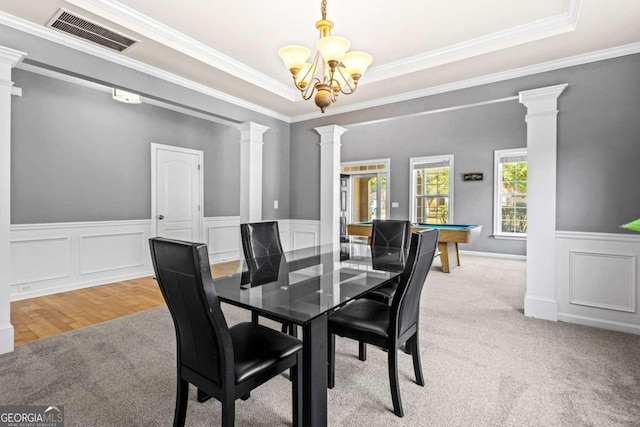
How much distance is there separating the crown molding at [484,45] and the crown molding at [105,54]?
1837 mm

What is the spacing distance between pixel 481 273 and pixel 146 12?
5.44m

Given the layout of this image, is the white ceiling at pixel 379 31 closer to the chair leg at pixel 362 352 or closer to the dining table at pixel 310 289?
the dining table at pixel 310 289

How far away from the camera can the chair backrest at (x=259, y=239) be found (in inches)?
113

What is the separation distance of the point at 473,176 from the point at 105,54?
6.51m

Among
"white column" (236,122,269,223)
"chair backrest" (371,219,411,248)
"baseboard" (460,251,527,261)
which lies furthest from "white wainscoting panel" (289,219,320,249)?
"baseboard" (460,251,527,261)

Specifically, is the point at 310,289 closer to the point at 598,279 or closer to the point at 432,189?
the point at 598,279

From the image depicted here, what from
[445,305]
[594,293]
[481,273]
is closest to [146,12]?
[445,305]

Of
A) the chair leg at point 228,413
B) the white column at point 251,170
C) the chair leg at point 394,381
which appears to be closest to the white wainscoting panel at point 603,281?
the chair leg at point 394,381

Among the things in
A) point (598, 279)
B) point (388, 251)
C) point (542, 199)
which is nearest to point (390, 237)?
point (388, 251)

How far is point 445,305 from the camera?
358 centimetres

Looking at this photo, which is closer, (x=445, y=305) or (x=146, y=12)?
(x=146, y=12)

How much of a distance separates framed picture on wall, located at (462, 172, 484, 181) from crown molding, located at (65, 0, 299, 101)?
4.66 m

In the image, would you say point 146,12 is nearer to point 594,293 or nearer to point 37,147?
point 37,147

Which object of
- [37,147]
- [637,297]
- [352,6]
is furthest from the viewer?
[37,147]
